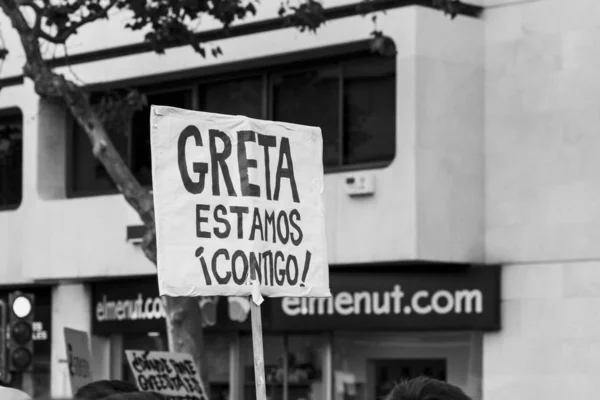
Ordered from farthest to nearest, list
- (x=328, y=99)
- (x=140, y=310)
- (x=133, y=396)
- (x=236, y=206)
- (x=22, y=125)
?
1. (x=22, y=125)
2. (x=140, y=310)
3. (x=328, y=99)
4. (x=236, y=206)
5. (x=133, y=396)

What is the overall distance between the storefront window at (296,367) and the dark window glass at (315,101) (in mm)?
2229

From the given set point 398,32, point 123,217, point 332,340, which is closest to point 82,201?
point 123,217

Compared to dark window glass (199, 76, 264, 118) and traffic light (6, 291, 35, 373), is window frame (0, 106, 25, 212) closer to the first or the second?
dark window glass (199, 76, 264, 118)

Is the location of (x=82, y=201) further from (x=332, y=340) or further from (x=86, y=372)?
(x=86, y=372)

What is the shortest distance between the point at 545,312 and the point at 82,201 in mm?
6888

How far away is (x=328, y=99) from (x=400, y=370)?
10.2 ft

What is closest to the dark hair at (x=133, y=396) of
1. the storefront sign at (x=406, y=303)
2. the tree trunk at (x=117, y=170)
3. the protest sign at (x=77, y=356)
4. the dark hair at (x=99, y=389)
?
the dark hair at (x=99, y=389)

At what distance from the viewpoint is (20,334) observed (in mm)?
16516

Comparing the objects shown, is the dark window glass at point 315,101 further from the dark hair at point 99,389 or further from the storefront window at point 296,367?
the dark hair at point 99,389

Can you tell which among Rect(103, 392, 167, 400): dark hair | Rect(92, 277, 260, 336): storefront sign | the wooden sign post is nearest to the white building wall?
Rect(92, 277, 260, 336): storefront sign

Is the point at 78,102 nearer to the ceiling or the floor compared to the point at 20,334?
nearer to the ceiling

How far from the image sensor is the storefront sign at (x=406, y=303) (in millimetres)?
16672

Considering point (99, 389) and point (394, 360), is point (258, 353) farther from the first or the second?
point (394, 360)

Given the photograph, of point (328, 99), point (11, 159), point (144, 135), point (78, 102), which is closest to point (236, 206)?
point (78, 102)
